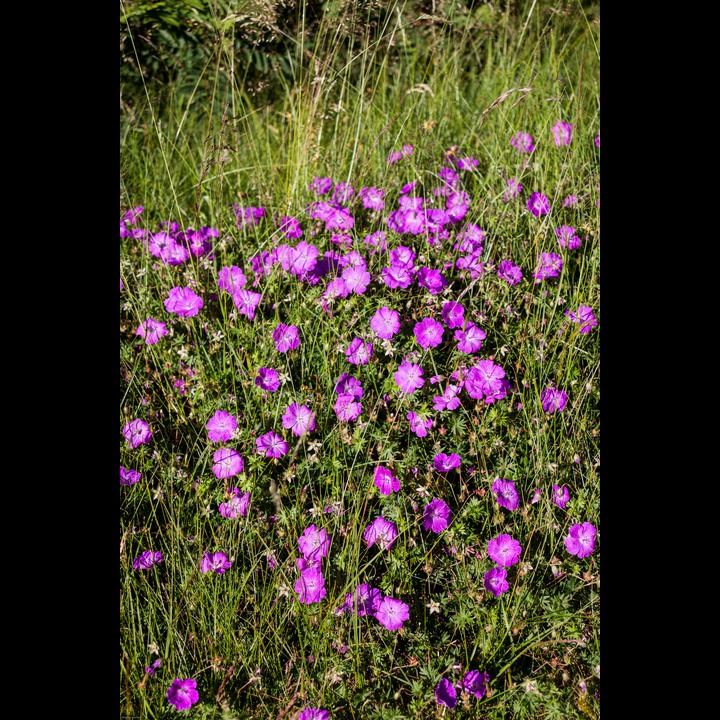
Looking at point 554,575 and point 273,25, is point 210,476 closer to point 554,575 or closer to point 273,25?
point 554,575

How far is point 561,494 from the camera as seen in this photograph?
64.9 inches

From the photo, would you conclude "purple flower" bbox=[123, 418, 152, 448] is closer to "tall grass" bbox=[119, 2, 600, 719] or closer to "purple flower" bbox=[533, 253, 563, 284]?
"tall grass" bbox=[119, 2, 600, 719]

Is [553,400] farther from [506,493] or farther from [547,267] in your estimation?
[547,267]

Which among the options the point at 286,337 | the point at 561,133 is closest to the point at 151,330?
the point at 286,337

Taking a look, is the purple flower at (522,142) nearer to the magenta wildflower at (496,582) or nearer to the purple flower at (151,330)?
the purple flower at (151,330)

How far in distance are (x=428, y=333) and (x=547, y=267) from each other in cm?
48

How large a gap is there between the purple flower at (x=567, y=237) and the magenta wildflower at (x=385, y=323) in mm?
650

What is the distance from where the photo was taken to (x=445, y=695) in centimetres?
135

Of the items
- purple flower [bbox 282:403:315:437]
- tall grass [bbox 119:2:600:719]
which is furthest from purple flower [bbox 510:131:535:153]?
purple flower [bbox 282:403:315:437]

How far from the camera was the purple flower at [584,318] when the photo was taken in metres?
1.96

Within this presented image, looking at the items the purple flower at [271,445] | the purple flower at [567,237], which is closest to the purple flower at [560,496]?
the purple flower at [271,445]
